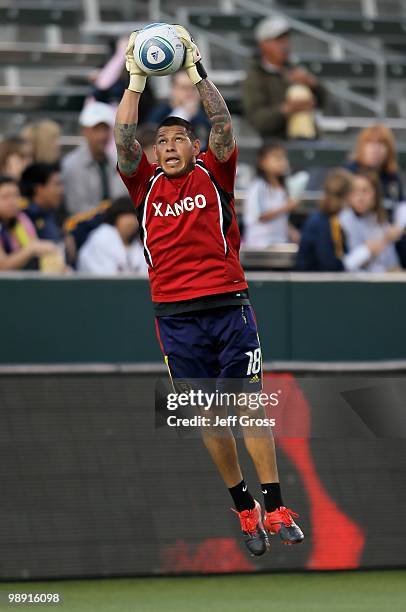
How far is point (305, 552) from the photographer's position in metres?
9.35

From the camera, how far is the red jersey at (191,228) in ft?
22.7

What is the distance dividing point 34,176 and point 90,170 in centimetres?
70

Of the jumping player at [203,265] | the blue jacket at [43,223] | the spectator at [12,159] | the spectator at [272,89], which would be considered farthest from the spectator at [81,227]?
the jumping player at [203,265]

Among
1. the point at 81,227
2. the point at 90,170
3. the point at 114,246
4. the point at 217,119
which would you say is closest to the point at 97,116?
the point at 90,170

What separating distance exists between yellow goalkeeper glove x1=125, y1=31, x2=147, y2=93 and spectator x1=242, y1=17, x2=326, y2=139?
6.60 m

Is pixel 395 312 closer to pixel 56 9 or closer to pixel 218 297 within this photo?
pixel 218 297

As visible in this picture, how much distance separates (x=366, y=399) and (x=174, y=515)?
190cm

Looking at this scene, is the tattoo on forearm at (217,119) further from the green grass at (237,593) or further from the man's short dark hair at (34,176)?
the man's short dark hair at (34,176)

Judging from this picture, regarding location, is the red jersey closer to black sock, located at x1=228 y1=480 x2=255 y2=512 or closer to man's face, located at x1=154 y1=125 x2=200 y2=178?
man's face, located at x1=154 y1=125 x2=200 y2=178

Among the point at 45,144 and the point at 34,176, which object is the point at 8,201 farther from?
the point at 45,144

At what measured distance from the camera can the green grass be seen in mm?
8688

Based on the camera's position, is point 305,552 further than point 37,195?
No

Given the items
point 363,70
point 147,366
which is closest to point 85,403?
point 147,366

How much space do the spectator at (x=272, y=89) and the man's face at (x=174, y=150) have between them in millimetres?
6376
